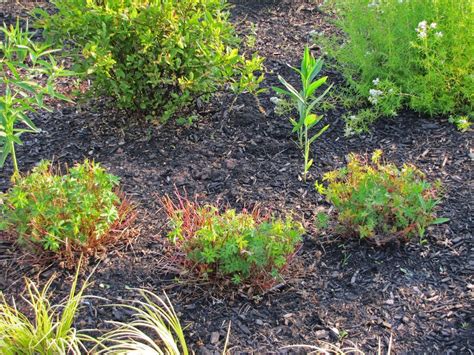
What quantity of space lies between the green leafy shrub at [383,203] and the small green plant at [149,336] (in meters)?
1.07

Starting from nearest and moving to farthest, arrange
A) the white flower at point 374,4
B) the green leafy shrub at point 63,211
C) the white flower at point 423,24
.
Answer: the green leafy shrub at point 63,211 → the white flower at point 423,24 → the white flower at point 374,4

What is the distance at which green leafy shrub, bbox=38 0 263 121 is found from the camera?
3.95 m

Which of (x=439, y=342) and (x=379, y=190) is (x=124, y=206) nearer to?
(x=379, y=190)

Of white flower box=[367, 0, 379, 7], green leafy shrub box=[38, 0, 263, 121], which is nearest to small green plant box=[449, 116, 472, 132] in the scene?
white flower box=[367, 0, 379, 7]

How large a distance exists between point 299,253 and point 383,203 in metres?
0.52

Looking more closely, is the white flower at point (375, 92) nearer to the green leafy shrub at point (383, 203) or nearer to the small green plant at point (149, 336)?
the green leafy shrub at point (383, 203)

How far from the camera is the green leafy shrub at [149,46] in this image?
3.95 m

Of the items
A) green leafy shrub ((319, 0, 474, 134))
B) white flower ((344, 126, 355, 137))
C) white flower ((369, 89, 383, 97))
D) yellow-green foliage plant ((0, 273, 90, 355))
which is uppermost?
green leafy shrub ((319, 0, 474, 134))

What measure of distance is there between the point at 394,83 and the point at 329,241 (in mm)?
1473

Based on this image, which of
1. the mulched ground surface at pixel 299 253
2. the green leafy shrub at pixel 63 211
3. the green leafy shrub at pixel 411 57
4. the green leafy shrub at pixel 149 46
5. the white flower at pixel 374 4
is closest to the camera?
the mulched ground surface at pixel 299 253

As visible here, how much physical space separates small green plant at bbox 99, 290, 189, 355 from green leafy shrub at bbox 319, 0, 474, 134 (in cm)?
202

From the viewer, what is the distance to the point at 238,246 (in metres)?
2.96

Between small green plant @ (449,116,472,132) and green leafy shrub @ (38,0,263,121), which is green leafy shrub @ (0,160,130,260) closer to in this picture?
green leafy shrub @ (38,0,263,121)

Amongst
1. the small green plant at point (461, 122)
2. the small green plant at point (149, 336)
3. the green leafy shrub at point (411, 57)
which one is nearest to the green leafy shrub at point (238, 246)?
the small green plant at point (149, 336)
